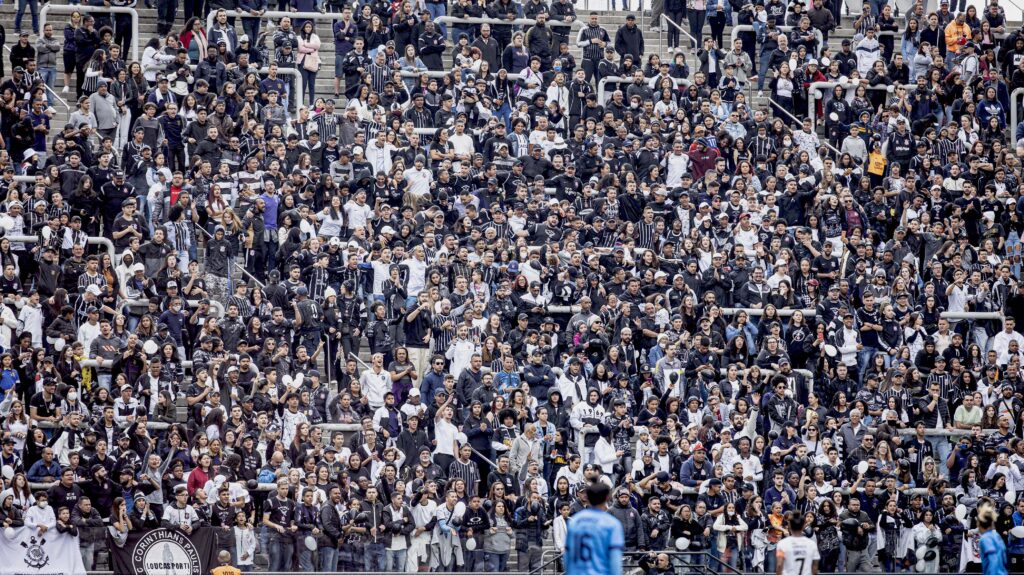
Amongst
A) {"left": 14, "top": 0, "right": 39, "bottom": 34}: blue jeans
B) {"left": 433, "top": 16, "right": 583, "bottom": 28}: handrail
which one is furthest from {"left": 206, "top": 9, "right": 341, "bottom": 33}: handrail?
{"left": 14, "top": 0, "right": 39, "bottom": 34}: blue jeans

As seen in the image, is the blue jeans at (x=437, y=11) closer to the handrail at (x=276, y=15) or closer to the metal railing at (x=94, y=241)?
the handrail at (x=276, y=15)

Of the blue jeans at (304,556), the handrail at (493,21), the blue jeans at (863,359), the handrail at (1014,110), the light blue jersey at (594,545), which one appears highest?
the handrail at (493,21)

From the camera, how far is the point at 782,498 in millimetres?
25469

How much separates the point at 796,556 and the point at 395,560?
6.87 metres

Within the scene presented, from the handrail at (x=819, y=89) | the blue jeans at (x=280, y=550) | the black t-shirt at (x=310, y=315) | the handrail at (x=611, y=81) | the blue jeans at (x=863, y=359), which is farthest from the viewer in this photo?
the handrail at (x=819, y=89)

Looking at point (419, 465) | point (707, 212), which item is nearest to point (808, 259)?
point (707, 212)

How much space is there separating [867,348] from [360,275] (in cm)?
781

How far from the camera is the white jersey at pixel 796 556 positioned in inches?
738

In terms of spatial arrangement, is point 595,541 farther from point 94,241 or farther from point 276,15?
point 276,15

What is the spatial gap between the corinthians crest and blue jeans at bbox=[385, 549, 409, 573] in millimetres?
4173

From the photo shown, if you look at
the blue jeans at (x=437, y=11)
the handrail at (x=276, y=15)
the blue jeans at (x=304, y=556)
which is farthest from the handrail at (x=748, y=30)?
the blue jeans at (x=304, y=556)

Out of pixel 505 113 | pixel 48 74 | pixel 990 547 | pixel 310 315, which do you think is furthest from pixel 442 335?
pixel 990 547

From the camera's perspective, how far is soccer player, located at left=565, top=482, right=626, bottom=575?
15492mm

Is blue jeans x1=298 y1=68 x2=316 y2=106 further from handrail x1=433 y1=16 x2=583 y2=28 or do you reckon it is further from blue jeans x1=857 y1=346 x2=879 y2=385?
blue jeans x1=857 y1=346 x2=879 y2=385
